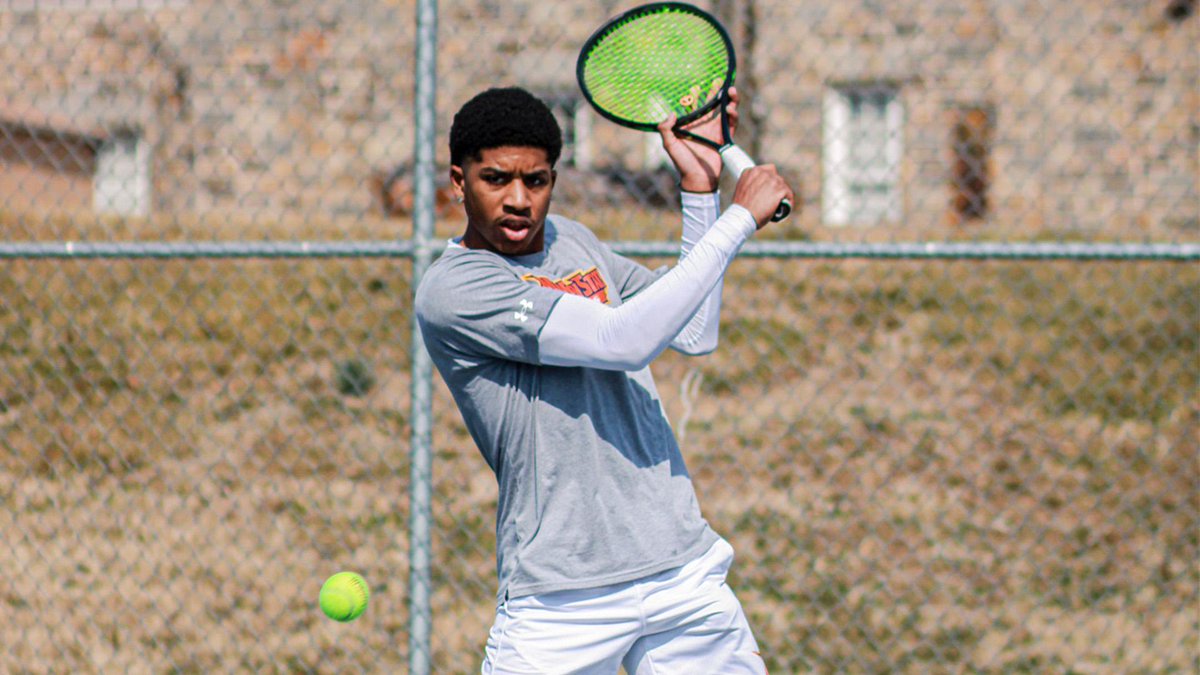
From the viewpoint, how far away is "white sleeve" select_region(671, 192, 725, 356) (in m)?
2.71

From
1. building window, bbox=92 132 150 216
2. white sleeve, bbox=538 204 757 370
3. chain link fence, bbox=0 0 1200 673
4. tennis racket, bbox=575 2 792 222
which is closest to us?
white sleeve, bbox=538 204 757 370

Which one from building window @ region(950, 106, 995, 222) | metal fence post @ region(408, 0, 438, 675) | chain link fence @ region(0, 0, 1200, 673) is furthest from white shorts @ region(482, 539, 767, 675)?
building window @ region(950, 106, 995, 222)

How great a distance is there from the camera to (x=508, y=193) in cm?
256

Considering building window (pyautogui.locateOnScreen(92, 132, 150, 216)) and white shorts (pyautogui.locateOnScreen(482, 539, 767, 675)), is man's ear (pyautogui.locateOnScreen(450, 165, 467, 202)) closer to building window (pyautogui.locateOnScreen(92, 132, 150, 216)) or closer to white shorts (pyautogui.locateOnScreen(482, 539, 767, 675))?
white shorts (pyautogui.locateOnScreen(482, 539, 767, 675))

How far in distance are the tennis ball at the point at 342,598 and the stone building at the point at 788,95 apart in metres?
7.27

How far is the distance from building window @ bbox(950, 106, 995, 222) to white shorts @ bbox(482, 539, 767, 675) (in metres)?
9.41

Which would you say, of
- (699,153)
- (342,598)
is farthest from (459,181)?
(342,598)

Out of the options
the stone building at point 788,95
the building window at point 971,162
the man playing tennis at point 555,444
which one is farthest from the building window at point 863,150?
the man playing tennis at point 555,444

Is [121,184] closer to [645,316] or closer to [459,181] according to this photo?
[459,181]

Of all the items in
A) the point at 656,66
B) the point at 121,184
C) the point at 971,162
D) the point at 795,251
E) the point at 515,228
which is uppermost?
the point at 656,66

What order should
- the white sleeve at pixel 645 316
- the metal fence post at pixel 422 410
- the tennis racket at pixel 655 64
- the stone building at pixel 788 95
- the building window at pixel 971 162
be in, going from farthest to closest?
the building window at pixel 971 162 → the stone building at pixel 788 95 → the metal fence post at pixel 422 410 → the tennis racket at pixel 655 64 → the white sleeve at pixel 645 316

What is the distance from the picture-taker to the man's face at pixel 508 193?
8.43ft

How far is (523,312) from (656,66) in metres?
0.74

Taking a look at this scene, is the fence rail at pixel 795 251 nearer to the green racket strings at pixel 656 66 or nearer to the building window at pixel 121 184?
the green racket strings at pixel 656 66
